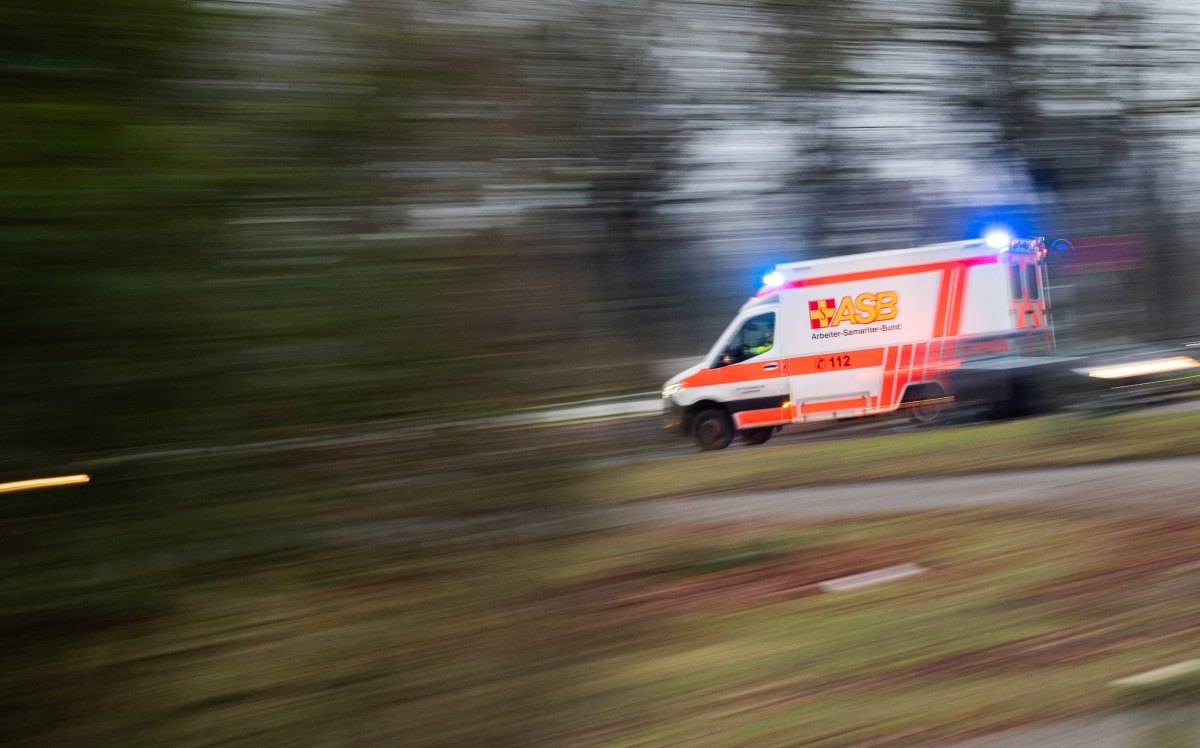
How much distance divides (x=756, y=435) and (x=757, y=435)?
0.05ft

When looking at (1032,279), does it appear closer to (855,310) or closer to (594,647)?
(855,310)

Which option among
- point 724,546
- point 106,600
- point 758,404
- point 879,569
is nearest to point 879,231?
point 879,569

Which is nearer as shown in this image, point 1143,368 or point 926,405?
point 1143,368

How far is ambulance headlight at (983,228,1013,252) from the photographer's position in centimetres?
860

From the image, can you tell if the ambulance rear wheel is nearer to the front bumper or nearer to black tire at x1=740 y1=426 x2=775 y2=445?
black tire at x1=740 y1=426 x2=775 y2=445

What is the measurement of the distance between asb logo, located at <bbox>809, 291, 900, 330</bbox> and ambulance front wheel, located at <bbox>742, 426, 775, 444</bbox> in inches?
68.6

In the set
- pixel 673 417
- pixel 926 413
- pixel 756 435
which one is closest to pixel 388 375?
pixel 673 417

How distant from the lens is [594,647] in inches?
146

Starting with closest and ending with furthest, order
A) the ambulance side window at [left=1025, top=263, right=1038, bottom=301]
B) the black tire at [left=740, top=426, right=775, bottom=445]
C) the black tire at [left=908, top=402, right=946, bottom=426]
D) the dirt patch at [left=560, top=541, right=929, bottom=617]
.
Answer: the dirt patch at [left=560, top=541, right=929, bottom=617], the ambulance side window at [left=1025, top=263, right=1038, bottom=301], the black tire at [left=908, top=402, right=946, bottom=426], the black tire at [left=740, top=426, right=775, bottom=445]

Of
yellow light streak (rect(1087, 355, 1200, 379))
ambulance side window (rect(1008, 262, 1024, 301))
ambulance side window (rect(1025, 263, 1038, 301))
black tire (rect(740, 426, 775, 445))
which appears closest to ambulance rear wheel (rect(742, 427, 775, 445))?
black tire (rect(740, 426, 775, 445))

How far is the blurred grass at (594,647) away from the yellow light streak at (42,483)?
0.25 meters

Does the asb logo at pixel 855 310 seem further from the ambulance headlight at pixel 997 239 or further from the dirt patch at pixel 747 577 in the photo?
the dirt patch at pixel 747 577

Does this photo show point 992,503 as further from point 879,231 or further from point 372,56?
point 372,56

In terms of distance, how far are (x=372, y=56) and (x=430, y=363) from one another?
2.73ft
